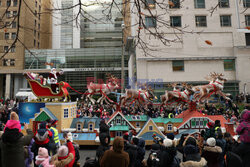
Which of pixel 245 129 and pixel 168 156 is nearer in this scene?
pixel 245 129

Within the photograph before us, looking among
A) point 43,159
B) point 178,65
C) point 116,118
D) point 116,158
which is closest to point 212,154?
point 116,158

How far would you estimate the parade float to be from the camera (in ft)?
31.3

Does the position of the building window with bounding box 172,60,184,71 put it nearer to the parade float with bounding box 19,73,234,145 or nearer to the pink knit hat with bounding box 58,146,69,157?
the parade float with bounding box 19,73,234,145

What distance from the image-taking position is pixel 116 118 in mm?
10312

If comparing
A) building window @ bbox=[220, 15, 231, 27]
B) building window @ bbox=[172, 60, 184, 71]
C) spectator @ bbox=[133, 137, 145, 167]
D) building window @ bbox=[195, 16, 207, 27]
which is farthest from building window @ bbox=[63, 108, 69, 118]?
building window @ bbox=[220, 15, 231, 27]

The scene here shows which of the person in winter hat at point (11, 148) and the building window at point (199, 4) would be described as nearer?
the person in winter hat at point (11, 148)

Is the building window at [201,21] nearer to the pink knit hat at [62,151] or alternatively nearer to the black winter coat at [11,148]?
the pink knit hat at [62,151]

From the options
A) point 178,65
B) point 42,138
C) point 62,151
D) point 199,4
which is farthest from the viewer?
point 199,4

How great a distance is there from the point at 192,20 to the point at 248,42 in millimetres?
10081

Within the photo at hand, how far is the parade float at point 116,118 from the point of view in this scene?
9555 millimetres

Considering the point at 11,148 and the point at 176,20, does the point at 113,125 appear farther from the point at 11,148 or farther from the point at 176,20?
the point at 176,20

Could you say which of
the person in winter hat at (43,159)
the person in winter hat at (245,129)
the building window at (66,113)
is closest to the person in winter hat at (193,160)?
the person in winter hat at (245,129)

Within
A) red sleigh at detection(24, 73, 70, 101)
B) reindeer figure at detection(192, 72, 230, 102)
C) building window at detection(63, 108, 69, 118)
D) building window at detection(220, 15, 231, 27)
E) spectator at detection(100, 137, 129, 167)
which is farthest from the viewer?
building window at detection(220, 15, 231, 27)

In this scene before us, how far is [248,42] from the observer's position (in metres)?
27.4
